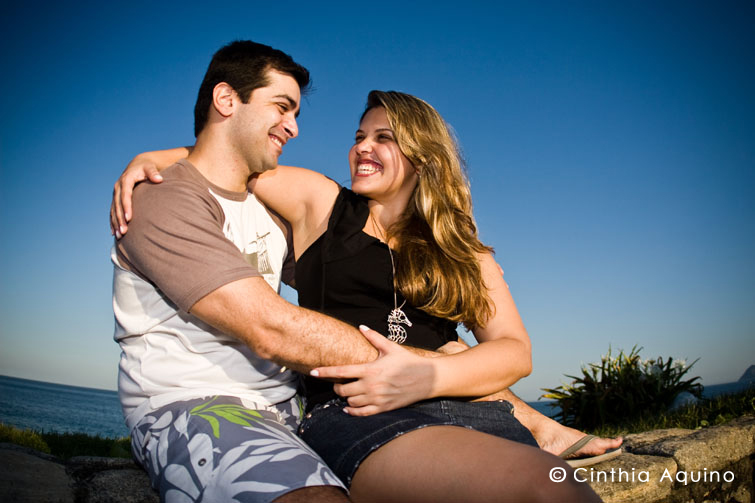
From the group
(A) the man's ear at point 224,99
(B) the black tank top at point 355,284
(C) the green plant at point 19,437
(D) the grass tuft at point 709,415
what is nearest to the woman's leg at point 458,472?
(B) the black tank top at point 355,284

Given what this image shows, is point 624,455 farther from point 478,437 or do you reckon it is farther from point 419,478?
point 419,478

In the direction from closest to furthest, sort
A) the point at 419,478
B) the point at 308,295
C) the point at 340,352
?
the point at 419,478 → the point at 340,352 → the point at 308,295

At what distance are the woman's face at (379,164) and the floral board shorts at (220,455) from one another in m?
1.42

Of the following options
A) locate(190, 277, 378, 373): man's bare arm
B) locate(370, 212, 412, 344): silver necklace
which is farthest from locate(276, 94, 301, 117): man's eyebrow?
locate(190, 277, 378, 373): man's bare arm

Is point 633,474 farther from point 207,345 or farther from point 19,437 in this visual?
point 19,437

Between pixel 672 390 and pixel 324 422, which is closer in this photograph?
pixel 324 422

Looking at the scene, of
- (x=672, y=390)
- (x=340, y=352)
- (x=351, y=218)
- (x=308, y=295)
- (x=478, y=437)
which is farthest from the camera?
(x=672, y=390)

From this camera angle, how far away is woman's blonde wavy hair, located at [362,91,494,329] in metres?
2.22

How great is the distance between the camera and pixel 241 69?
2299mm

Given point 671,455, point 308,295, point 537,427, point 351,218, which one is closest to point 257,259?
point 308,295

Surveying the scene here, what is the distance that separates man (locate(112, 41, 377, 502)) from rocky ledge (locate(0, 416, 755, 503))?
143 mm

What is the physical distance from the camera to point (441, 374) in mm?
1745

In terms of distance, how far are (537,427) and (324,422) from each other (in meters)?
1.38

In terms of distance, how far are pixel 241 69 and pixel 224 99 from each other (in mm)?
191
